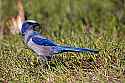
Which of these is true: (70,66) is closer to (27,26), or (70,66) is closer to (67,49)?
(67,49)

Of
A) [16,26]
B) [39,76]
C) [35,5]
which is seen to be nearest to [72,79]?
[39,76]

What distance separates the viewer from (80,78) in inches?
202

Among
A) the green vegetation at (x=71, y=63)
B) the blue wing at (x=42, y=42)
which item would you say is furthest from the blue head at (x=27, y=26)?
the green vegetation at (x=71, y=63)

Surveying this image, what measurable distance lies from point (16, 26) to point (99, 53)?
3153 millimetres

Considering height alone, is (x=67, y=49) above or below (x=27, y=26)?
below

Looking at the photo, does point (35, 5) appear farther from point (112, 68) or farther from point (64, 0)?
point (112, 68)

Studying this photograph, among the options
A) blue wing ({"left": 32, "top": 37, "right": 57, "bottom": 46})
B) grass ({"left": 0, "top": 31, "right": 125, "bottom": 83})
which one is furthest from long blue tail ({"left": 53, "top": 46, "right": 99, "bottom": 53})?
grass ({"left": 0, "top": 31, "right": 125, "bottom": 83})

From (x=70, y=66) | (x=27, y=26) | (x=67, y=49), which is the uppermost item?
(x=27, y=26)

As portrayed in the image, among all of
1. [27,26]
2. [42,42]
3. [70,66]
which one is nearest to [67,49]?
[70,66]

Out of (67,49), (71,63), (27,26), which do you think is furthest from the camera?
(27,26)

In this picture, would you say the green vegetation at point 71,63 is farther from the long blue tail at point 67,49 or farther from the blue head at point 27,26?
the blue head at point 27,26

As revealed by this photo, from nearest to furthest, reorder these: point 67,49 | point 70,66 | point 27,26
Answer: point 67,49
point 70,66
point 27,26

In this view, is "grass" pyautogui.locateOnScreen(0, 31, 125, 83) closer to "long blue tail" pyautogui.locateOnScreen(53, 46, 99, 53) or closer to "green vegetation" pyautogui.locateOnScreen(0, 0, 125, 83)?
"green vegetation" pyautogui.locateOnScreen(0, 0, 125, 83)

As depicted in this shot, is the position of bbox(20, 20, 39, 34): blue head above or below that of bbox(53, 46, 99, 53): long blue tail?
above
